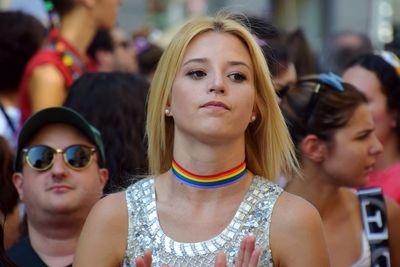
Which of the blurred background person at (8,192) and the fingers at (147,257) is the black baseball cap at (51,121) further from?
the fingers at (147,257)

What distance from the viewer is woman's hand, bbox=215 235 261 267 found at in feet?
9.71

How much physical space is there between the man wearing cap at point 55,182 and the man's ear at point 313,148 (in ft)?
3.55

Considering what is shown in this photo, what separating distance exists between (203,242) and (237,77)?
1.88ft

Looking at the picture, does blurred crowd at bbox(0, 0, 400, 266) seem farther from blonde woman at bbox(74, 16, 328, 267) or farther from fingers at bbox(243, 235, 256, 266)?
fingers at bbox(243, 235, 256, 266)

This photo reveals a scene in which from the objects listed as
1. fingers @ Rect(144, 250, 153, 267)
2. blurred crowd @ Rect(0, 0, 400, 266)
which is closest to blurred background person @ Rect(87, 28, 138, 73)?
blurred crowd @ Rect(0, 0, 400, 266)

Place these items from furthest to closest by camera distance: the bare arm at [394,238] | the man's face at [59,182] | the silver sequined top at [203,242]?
1. the bare arm at [394,238]
2. the man's face at [59,182]
3. the silver sequined top at [203,242]

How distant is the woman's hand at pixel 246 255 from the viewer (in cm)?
296

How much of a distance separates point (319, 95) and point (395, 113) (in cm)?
104

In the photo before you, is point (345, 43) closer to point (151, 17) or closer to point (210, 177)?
point (210, 177)

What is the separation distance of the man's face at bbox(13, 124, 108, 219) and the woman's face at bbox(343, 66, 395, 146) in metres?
1.97

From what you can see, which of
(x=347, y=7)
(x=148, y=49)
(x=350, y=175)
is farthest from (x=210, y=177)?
(x=347, y=7)

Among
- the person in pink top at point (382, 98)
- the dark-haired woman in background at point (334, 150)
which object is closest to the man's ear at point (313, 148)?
the dark-haired woman in background at point (334, 150)

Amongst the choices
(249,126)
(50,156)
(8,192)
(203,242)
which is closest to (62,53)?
(8,192)

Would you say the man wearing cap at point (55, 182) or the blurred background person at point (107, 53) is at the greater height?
the blurred background person at point (107, 53)
